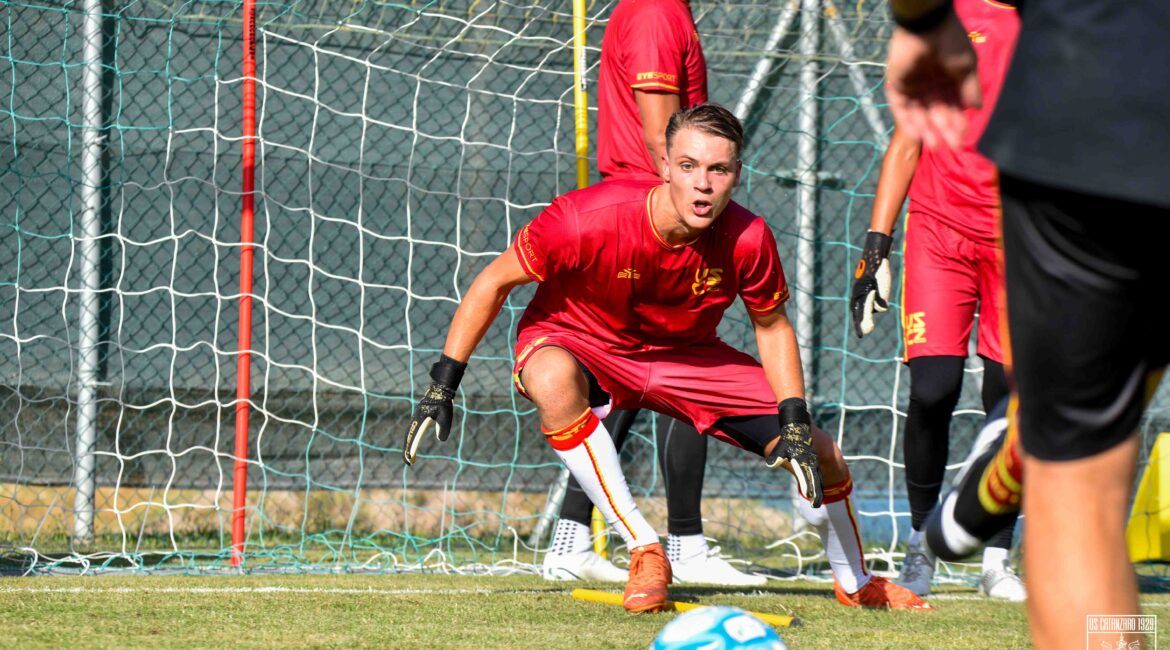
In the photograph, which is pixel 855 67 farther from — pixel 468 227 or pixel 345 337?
pixel 345 337

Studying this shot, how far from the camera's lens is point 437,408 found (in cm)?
371

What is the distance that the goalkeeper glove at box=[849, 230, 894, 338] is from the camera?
3.72 metres

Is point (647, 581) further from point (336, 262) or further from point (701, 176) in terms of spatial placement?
point (336, 262)

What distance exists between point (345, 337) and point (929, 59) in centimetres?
491

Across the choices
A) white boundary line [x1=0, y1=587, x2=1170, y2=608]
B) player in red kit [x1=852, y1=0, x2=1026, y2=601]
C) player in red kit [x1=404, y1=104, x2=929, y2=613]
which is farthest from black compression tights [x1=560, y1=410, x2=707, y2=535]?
player in red kit [x1=852, y1=0, x2=1026, y2=601]

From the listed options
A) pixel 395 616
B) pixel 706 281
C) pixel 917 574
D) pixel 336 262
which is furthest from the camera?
pixel 336 262

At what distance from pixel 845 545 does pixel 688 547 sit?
0.92 metres

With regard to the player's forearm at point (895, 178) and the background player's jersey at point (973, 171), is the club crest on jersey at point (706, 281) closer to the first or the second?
the player's forearm at point (895, 178)

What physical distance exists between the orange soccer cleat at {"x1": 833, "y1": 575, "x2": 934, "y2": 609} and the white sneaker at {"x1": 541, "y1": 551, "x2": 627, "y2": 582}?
1.09 metres

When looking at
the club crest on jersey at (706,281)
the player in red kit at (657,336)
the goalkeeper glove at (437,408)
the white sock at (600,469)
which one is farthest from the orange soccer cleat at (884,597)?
the goalkeeper glove at (437,408)

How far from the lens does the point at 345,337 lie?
20.0 ft

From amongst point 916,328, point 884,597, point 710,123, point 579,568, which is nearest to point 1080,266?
point 710,123

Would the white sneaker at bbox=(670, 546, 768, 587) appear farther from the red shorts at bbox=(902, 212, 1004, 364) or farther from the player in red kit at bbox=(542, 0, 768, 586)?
the red shorts at bbox=(902, 212, 1004, 364)

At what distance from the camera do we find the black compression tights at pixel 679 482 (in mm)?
4734
